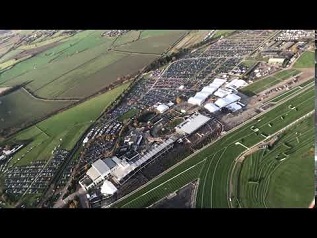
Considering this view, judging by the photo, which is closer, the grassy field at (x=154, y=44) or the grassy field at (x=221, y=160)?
the grassy field at (x=221, y=160)

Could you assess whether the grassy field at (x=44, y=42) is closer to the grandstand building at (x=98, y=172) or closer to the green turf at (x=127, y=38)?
the green turf at (x=127, y=38)

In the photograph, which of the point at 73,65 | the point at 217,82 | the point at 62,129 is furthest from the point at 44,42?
the point at 217,82

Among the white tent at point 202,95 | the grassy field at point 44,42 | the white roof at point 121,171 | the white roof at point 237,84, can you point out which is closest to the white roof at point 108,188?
the white roof at point 121,171

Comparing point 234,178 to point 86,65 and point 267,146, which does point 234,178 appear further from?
point 86,65

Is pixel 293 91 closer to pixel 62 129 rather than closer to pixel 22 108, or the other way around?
pixel 62 129

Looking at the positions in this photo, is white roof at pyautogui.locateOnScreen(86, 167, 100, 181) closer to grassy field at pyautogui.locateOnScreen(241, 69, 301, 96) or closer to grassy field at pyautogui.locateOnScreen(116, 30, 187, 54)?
grassy field at pyautogui.locateOnScreen(241, 69, 301, 96)

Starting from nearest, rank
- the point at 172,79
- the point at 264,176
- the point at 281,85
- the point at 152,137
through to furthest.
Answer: the point at 264,176 → the point at 152,137 → the point at 281,85 → the point at 172,79

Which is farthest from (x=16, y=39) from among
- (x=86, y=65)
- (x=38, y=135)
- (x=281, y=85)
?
(x=281, y=85)
